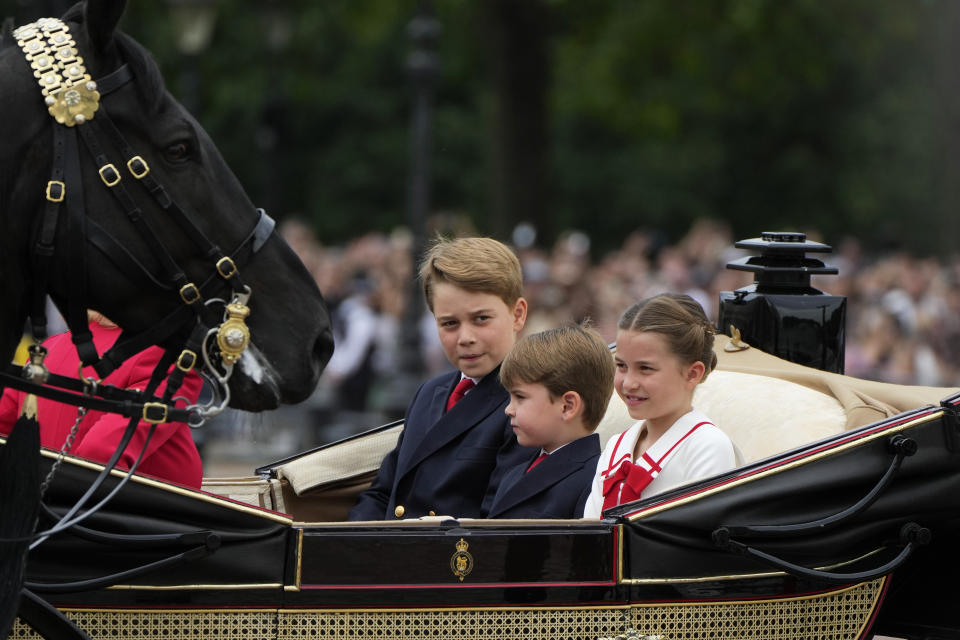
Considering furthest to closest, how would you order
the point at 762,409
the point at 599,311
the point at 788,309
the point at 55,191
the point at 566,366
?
the point at 599,311, the point at 788,309, the point at 762,409, the point at 566,366, the point at 55,191

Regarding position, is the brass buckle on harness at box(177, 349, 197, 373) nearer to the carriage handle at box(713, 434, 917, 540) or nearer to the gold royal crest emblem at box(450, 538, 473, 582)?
the gold royal crest emblem at box(450, 538, 473, 582)

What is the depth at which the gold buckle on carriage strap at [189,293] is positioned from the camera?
2.96 meters

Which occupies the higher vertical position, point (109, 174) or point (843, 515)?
point (109, 174)

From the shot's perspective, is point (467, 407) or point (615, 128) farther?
point (615, 128)

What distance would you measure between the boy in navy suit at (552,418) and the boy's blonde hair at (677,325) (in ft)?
0.56

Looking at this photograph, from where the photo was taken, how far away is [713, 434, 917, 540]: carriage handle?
10.5 ft

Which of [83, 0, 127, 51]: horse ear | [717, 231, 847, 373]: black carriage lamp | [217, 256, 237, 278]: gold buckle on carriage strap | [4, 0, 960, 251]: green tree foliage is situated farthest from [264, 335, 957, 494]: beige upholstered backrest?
[4, 0, 960, 251]: green tree foliage

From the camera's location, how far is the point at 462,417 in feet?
13.0

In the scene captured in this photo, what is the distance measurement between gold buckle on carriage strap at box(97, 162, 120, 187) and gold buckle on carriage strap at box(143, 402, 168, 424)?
0.48 meters

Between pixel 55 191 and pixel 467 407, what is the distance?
1.53 metres

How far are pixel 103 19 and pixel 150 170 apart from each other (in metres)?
0.33

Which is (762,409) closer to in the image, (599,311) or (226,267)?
(226,267)

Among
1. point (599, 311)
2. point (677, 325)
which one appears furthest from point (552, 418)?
point (599, 311)

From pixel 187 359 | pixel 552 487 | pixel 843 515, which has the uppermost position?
pixel 187 359
